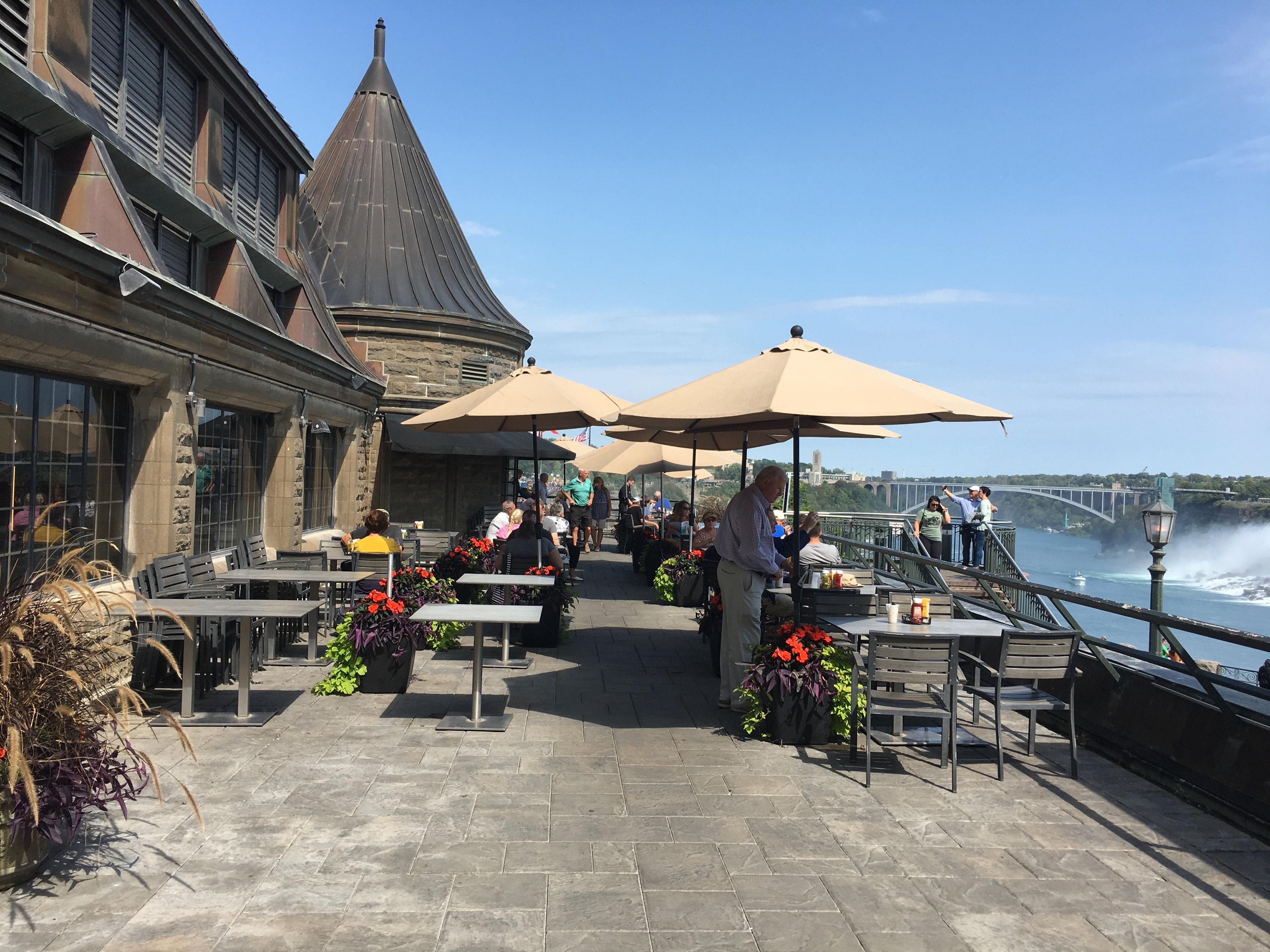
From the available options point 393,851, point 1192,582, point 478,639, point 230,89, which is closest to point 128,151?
point 230,89

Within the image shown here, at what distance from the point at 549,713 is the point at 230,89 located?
9776 millimetres

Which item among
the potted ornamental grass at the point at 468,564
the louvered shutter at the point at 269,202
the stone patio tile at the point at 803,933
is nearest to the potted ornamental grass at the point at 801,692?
the stone patio tile at the point at 803,933

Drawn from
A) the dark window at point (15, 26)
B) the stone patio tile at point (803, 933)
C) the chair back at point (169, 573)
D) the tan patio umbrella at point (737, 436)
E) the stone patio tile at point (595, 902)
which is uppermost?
the dark window at point (15, 26)

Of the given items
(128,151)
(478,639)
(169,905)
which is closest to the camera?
(169,905)

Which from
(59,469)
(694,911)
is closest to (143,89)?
(59,469)

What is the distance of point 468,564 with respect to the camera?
1192 cm

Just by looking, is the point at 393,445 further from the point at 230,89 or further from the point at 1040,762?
the point at 1040,762

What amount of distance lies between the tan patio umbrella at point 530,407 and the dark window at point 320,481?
414 cm

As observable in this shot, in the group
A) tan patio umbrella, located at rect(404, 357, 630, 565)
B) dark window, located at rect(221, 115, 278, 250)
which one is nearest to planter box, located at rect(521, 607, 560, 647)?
tan patio umbrella, located at rect(404, 357, 630, 565)

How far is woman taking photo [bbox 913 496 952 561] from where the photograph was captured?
16625mm

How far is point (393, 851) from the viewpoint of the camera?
4.35 meters

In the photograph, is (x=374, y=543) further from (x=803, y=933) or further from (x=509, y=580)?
(x=803, y=933)

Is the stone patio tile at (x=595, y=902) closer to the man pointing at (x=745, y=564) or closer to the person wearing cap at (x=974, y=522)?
the man pointing at (x=745, y=564)

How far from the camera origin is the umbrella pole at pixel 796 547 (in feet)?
22.6
